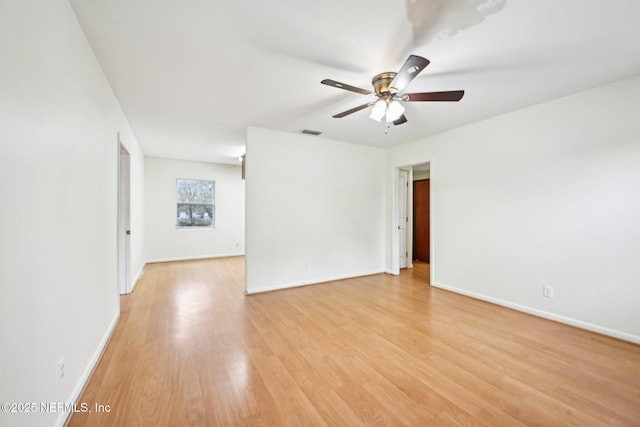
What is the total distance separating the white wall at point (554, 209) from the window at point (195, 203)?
5645 mm

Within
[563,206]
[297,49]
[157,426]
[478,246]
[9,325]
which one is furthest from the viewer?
[478,246]

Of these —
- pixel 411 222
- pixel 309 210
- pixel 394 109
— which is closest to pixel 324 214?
pixel 309 210

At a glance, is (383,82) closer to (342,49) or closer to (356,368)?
(342,49)

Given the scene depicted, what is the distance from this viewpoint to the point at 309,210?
4.50 m

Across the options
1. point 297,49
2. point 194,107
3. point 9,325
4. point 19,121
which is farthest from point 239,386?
point 194,107

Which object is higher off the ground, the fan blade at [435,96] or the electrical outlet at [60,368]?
the fan blade at [435,96]

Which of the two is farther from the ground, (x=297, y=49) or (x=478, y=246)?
(x=297, y=49)

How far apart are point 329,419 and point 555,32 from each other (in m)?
3.01

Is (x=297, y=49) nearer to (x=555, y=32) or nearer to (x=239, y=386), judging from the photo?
(x=555, y=32)

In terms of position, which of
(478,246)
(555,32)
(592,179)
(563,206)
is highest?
(555,32)

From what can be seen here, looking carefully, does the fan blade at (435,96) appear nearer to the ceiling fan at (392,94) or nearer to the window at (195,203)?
the ceiling fan at (392,94)

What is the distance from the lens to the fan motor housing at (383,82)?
7.48 ft

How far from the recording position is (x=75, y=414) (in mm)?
1620

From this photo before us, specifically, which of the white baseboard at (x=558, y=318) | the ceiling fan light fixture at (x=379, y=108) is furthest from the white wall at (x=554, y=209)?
the ceiling fan light fixture at (x=379, y=108)
